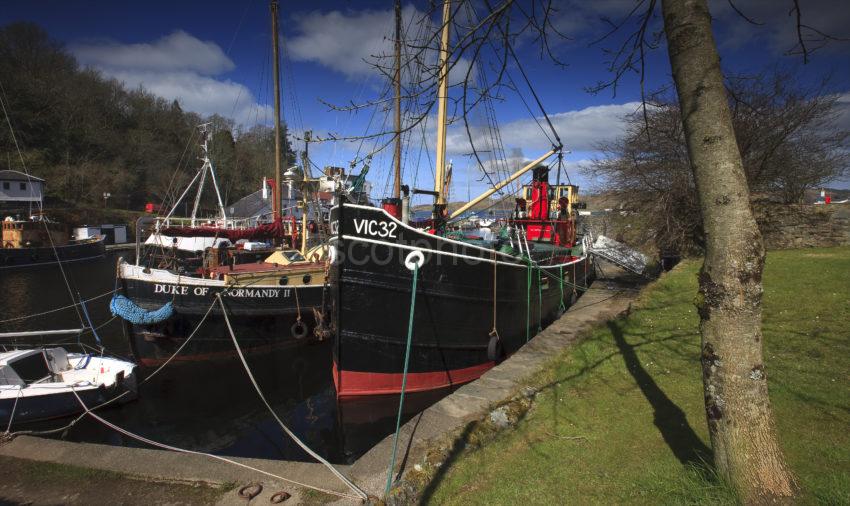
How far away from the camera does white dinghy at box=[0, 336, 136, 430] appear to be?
7387mm

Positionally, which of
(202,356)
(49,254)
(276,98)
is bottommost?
(202,356)

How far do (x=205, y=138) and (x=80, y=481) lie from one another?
15.9 metres

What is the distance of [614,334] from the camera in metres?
7.32

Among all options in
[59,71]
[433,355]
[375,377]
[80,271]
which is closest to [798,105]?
[433,355]

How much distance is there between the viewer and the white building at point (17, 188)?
3728 centimetres

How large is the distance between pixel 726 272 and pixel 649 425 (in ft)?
7.88

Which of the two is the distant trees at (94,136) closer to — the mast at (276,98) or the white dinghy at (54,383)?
the mast at (276,98)

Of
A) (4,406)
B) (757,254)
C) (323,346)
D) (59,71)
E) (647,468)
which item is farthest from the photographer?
(59,71)

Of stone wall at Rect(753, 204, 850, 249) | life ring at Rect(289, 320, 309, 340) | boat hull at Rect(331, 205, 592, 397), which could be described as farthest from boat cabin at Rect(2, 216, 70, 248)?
stone wall at Rect(753, 204, 850, 249)

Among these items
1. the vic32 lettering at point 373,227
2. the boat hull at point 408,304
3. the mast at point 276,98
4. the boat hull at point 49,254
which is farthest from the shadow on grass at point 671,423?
the boat hull at point 49,254

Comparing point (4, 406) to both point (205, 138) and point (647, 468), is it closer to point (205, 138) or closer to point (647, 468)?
point (647, 468)

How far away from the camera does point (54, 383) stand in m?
7.86

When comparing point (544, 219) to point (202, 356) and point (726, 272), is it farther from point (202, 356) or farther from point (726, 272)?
point (726, 272)

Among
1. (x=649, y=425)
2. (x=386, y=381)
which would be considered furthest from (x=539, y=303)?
(x=649, y=425)
